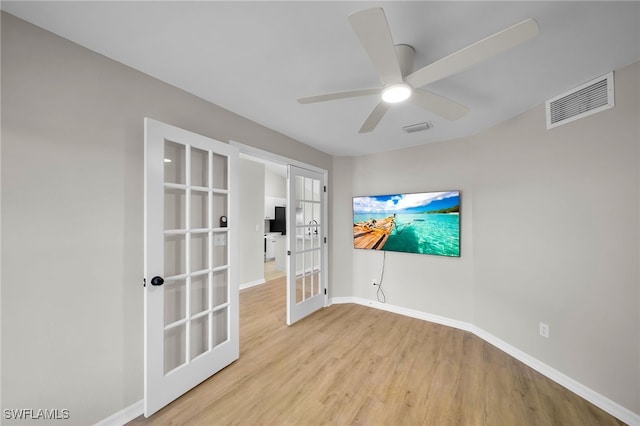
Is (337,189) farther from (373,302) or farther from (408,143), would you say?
(373,302)

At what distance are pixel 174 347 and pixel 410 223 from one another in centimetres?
285

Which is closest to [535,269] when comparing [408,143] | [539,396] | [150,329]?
[539,396]

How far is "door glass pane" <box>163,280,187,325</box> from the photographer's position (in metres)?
1.78

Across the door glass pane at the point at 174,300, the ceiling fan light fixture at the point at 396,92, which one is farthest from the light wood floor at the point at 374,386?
the ceiling fan light fixture at the point at 396,92

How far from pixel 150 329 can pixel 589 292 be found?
3.20 meters

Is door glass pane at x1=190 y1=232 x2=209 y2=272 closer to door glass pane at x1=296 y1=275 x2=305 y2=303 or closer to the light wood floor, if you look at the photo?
the light wood floor

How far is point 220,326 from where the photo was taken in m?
2.15

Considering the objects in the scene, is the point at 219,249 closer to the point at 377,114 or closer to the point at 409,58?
the point at 377,114

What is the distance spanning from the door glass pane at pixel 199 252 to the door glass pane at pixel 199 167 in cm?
44

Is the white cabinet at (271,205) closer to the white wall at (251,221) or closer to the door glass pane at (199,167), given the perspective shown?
the white wall at (251,221)

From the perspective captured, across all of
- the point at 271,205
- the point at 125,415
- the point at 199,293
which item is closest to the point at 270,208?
the point at 271,205

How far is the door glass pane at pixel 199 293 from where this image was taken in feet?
6.36

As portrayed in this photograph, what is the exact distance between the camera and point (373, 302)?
11.6ft

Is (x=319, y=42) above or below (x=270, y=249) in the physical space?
above
